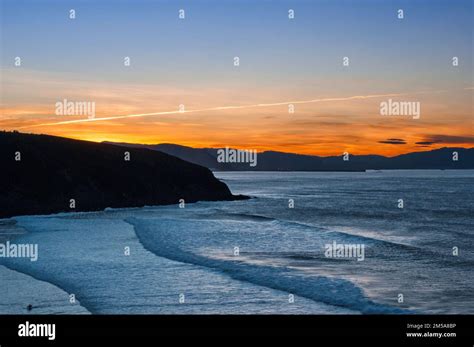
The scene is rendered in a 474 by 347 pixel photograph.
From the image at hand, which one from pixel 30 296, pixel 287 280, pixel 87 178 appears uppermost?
pixel 87 178

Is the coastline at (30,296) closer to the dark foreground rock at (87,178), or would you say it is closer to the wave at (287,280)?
the wave at (287,280)

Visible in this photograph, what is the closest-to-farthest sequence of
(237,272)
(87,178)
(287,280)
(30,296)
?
1. (30,296)
2. (287,280)
3. (237,272)
4. (87,178)

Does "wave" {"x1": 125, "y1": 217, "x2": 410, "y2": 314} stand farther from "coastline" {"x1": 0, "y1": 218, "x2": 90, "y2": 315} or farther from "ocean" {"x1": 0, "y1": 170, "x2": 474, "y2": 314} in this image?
"coastline" {"x1": 0, "y1": 218, "x2": 90, "y2": 315}

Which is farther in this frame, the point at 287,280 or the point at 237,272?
the point at 237,272

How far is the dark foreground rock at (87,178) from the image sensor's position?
72.9 meters

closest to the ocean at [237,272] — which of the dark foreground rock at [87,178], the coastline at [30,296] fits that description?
the coastline at [30,296]

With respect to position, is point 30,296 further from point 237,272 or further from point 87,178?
point 87,178

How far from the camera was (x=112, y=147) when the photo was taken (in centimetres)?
10475

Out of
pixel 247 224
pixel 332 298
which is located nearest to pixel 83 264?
pixel 332 298

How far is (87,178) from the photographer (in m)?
84.6

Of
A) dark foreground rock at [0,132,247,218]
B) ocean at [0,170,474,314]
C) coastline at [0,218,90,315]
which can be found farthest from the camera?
dark foreground rock at [0,132,247,218]

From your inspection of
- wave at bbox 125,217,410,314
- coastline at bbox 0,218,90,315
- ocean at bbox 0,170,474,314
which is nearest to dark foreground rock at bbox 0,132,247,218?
ocean at bbox 0,170,474,314

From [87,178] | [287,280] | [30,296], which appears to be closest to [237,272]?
[287,280]

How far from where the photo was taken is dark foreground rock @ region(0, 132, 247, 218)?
7294 centimetres
